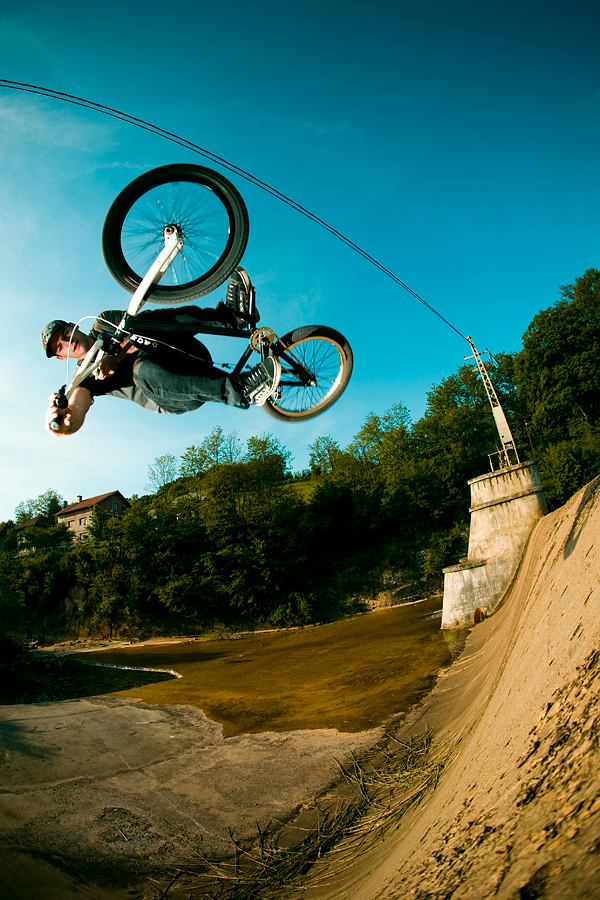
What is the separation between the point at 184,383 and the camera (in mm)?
3904

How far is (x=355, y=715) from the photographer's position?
8.04 m

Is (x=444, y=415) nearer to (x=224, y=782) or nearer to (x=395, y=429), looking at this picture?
(x=395, y=429)

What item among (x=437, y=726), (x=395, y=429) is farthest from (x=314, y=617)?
(x=437, y=726)

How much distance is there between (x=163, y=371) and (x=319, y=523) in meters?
30.6

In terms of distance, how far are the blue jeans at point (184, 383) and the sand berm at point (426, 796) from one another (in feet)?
10.3

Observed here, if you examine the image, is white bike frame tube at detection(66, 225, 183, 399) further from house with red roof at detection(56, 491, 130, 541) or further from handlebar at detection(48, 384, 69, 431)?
house with red roof at detection(56, 491, 130, 541)

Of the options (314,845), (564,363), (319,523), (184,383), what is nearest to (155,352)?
(184,383)

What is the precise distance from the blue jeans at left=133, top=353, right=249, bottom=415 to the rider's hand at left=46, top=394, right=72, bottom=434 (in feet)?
Result: 2.21

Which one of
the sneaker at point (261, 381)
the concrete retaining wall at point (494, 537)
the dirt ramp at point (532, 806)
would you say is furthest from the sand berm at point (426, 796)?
the concrete retaining wall at point (494, 537)

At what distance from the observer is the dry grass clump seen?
3469 mm

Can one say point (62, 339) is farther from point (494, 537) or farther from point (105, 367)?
point (494, 537)

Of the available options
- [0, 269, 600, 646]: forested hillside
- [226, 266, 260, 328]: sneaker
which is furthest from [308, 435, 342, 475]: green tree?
[226, 266, 260, 328]: sneaker

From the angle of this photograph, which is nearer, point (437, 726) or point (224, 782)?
point (224, 782)

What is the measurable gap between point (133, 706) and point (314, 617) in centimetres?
2071
